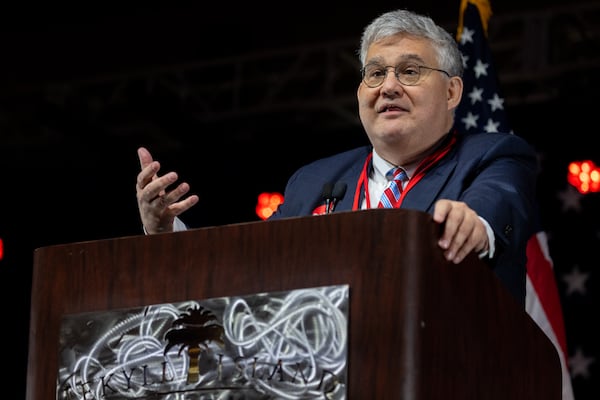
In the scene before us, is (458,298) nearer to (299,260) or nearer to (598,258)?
(299,260)

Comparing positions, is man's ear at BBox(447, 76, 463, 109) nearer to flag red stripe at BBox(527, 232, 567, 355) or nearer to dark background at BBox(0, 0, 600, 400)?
flag red stripe at BBox(527, 232, 567, 355)

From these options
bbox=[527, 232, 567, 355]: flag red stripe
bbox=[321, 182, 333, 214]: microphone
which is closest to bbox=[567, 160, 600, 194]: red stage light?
bbox=[527, 232, 567, 355]: flag red stripe

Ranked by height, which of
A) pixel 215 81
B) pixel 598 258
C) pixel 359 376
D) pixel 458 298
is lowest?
pixel 359 376

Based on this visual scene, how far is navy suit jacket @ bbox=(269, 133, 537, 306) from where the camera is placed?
6.70 feet

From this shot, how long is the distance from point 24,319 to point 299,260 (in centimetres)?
625

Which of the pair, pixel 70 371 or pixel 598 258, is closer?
pixel 70 371

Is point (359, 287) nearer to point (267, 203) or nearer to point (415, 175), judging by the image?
point (415, 175)

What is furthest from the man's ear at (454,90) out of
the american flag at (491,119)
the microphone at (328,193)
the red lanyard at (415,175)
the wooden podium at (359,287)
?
the american flag at (491,119)

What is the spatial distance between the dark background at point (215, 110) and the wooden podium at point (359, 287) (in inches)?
175

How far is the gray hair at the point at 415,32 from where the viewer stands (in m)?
2.42

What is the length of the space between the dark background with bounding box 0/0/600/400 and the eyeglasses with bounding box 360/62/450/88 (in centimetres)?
397

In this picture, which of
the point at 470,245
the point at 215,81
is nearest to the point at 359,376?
the point at 470,245

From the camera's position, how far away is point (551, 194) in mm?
6352

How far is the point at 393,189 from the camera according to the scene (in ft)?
7.64
